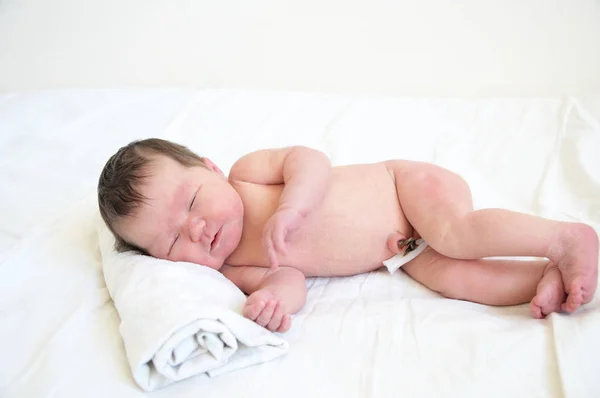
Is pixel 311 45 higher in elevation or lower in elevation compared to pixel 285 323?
higher

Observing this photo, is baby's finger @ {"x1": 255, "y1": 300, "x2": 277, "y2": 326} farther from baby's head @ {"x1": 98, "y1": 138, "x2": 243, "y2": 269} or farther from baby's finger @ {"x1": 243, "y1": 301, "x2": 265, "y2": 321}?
baby's head @ {"x1": 98, "y1": 138, "x2": 243, "y2": 269}

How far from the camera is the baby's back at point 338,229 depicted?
1144mm

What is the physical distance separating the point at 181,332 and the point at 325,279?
1.41 feet

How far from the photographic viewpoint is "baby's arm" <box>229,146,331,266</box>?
38.7 inches

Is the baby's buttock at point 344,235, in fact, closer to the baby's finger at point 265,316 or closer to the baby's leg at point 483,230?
the baby's leg at point 483,230

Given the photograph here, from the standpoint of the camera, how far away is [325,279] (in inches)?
46.7

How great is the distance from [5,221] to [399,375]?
1.03 m

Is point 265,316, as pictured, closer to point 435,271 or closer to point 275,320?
point 275,320

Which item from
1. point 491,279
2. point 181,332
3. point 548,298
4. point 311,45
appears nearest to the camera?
point 181,332

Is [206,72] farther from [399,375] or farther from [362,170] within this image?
[399,375]

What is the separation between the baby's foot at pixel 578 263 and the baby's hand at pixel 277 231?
452 mm

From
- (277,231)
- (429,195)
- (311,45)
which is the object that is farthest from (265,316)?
(311,45)

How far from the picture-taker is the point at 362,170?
122cm

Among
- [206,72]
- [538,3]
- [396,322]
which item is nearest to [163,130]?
[206,72]
